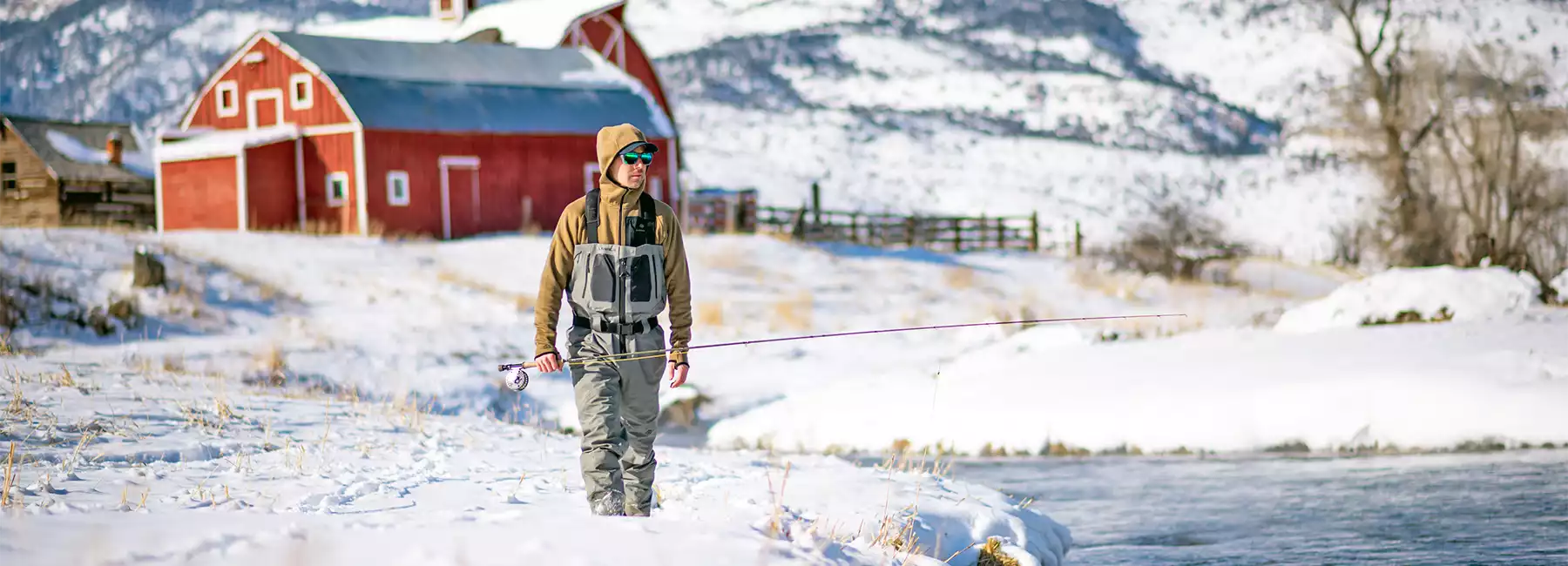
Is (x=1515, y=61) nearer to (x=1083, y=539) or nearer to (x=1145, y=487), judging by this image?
(x=1145, y=487)

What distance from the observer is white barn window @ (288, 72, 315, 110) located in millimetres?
30188

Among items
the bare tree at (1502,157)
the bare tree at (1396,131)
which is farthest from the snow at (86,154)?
the bare tree at (1502,157)

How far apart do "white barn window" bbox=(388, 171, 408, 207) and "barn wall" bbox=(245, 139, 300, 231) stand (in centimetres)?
194

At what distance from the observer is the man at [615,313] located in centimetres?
574

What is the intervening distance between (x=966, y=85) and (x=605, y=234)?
8246 centimetres

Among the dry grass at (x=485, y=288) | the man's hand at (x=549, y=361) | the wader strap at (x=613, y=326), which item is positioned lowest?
the dry grass at (x=485, y=288)

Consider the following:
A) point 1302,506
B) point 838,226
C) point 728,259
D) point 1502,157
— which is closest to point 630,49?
point 838,226

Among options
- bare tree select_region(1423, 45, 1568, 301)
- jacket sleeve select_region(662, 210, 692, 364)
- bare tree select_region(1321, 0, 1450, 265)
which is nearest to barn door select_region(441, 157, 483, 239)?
bare tree select_region(1321, 0, 1450, 265)

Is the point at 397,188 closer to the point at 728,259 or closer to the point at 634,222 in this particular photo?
the point at 728,259

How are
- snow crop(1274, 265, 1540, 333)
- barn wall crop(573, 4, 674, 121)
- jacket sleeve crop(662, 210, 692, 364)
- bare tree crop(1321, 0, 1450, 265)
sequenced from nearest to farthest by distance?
jacket sleeve crop(662, 210, 692, 364) → snow crop(1274, 265, 1540, 333) → bare tree crop(1321, 0, 1450, 265) → barn wall crop(573, 4, 674, 121)

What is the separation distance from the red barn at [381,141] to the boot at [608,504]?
2421 cm

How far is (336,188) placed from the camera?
29.9 m

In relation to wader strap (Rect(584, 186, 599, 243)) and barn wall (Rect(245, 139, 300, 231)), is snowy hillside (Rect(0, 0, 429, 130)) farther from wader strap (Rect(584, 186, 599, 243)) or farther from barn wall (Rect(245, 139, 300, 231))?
wader strap (Rect(584, 186, 599, 243))

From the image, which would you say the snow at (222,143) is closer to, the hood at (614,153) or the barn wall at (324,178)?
the barn wall at (324,178)
